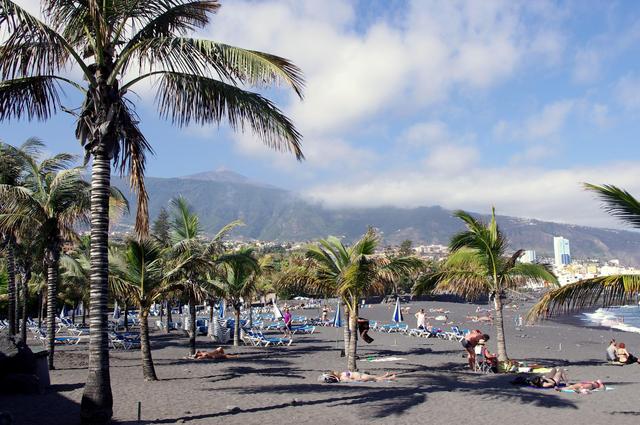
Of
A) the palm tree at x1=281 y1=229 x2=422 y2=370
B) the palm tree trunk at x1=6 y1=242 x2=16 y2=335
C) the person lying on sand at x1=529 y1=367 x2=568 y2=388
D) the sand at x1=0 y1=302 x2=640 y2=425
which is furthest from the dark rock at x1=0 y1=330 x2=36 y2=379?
the person lying on sand at x1=529 y1=367 x2=568 y2=388

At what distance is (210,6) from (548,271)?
1126 centimetres

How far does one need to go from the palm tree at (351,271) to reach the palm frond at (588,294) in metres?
5.54

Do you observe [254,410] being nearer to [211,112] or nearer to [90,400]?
[90,400]

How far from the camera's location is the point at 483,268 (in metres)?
14.9

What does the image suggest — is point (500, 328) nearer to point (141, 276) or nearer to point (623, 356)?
point (623, 356)

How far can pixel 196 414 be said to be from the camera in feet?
28.8

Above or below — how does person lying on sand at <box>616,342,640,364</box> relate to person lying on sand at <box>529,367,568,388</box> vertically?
below

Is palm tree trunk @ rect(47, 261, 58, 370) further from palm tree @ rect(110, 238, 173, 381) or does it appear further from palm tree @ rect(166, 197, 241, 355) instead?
palm tree @ rect(166, 197, 241, 355)

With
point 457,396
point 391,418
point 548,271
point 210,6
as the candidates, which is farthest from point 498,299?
point 210,6

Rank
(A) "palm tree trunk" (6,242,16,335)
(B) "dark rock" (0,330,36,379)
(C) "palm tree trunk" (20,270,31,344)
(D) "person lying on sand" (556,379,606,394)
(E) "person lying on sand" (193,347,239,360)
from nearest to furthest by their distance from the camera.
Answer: (B) "dark rock" (0,330,36,379) → (D) "person lying on sand" (556,379,606,394) → (A) "palm tree trunk" (6,242,16,335) → (C) "palm tree trunk" (20,270,31,344) → (E) "person lying on sand" (193,347,239,360)

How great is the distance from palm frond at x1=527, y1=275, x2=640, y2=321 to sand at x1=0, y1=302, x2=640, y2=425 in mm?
2669

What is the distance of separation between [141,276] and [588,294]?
893 centimetres

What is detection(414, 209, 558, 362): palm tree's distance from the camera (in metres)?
14.2

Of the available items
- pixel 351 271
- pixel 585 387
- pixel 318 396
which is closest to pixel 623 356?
pixel 585 387
